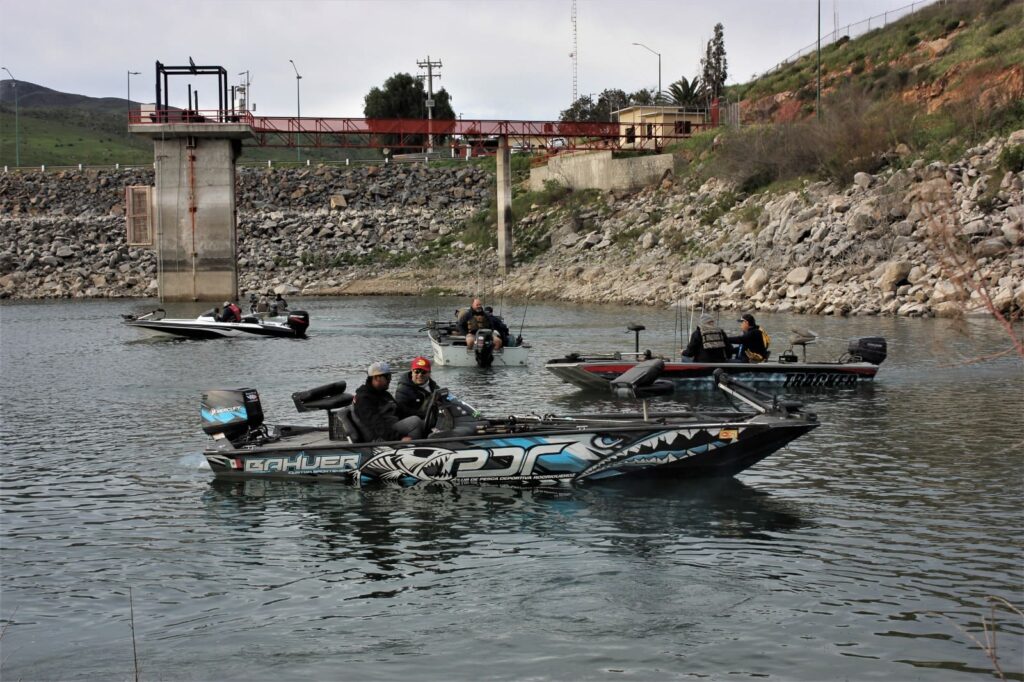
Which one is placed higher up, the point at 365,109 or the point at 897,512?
the point at 365,109

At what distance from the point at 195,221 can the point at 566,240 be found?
21689 mm

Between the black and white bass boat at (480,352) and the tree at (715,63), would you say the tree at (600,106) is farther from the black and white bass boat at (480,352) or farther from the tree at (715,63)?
the black and white bass boat at (480,352)

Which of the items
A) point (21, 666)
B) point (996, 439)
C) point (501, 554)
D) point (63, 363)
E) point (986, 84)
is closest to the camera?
point (21, 666)

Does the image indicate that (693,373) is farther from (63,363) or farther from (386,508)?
(63,363)

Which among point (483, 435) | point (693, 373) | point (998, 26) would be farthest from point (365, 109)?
point (483, 435)

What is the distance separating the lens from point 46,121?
554ft

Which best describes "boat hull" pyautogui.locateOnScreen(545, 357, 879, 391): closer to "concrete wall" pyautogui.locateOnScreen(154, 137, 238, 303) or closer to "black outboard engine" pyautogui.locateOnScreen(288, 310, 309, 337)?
"black outboard engine" pyautogui.locateOnScreen(288, 310, 309, 337)

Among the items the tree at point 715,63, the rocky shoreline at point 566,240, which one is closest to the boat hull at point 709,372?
the rocky shoreline at point 566,240

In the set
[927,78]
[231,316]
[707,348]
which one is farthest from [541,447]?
[927,78]

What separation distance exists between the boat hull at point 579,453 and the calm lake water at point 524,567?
0.79 feet

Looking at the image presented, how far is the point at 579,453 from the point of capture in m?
14.6

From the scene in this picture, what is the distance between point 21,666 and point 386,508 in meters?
5.40

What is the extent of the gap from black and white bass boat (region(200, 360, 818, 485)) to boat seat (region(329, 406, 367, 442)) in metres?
0.01

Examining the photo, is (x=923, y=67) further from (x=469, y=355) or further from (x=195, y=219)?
(x=469, y=355)
